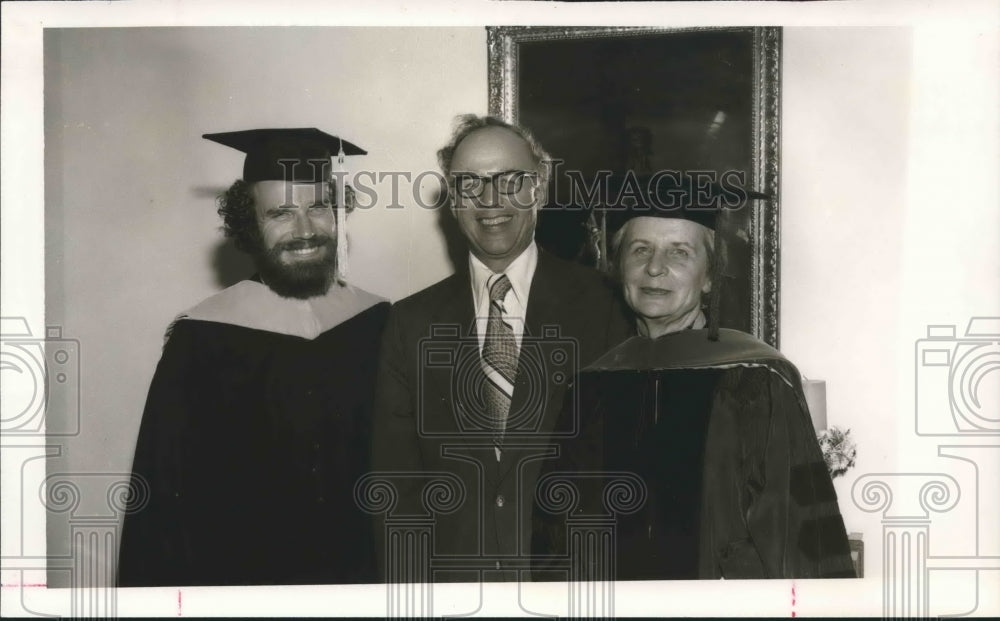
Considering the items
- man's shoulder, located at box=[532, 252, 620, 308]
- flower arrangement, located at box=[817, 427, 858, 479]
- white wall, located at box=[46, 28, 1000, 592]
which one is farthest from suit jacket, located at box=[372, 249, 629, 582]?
flower arrangement, located at box=[817, 427, 858, 479]

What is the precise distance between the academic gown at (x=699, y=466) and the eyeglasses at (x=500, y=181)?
0.64 m

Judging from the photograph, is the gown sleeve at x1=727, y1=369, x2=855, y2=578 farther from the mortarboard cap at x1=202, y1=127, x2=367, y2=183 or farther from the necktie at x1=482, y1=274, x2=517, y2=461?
the mortarboard cap at x1=202, y1=127, x2=367, y2=183

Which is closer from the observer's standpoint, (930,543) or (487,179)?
(487,179)

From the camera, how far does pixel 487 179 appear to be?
3.00 meters

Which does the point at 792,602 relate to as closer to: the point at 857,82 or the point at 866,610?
the point at 866,610

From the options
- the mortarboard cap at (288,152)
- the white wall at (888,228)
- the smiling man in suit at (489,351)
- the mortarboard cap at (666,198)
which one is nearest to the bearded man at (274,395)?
the mortarboard cap at (288,152)

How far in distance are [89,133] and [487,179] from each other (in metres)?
1.38

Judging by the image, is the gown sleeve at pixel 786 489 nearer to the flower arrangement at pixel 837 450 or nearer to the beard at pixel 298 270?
the flower arrangement at pixel 837 450

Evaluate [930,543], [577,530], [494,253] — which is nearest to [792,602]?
[930,543]

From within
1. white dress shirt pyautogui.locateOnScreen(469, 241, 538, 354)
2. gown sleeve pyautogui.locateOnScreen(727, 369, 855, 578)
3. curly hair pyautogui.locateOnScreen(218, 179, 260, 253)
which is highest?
curly hair pyautogui.locateOnScreen(218, 179, 260, 253)

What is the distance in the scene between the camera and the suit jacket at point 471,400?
119 inches

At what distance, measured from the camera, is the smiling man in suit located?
118 inches

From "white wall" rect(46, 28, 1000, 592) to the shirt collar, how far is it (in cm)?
12

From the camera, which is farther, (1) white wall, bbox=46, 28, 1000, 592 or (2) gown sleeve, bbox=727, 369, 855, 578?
(1) white wall, bbox=46, 28, 1000, 592
